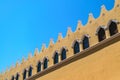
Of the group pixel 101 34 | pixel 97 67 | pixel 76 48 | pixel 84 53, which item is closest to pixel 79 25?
pixel 76 48

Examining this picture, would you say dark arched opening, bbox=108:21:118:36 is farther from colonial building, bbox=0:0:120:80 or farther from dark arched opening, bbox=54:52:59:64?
dark arched opening, bbox=54:52:59:64

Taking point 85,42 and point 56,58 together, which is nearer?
point 85,42

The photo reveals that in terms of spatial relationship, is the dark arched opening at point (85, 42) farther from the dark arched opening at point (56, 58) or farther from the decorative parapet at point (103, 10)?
the dark arched opening at point (56, 58)

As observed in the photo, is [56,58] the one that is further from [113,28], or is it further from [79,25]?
[113,28]

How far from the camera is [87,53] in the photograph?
21.4 m

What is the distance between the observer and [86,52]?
21.5 metres

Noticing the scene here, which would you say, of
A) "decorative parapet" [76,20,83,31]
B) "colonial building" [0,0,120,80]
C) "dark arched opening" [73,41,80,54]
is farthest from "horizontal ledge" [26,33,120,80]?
"decorative parapet" [76,20,83,31]

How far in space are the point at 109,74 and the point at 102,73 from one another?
74 centimetres

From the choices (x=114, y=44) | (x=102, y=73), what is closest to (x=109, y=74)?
(x=102, y=73)

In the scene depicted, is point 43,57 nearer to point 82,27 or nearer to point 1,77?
point 82,27

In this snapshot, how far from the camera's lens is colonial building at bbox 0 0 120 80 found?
19.3 metres

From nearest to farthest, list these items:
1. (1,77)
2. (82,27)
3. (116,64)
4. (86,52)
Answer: (116,64), (86,52), (82,27), (1,77)

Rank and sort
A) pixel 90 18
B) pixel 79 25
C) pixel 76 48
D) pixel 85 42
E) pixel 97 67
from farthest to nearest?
pixel 79 25 < pixel 76 48 < pixel 90 18 < pixel 85 42 < pixel 97 67

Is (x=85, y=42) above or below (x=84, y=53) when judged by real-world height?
above
